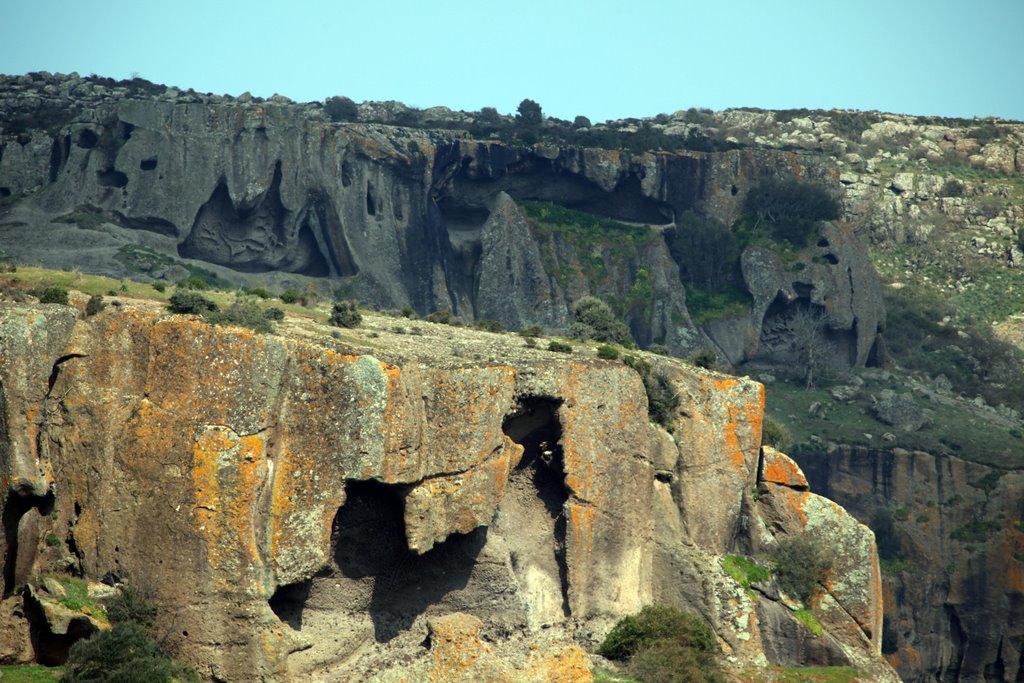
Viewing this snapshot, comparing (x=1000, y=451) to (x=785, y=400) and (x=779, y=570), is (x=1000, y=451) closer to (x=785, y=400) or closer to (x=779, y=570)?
(x=785, y=400)

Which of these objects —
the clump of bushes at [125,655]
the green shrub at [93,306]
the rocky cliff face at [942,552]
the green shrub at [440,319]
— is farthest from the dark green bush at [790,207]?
the clump of bushes at [125,655]

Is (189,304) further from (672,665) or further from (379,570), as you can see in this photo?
(672,665)

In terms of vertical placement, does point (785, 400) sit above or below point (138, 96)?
below

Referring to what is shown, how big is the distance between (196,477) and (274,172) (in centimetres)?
4285

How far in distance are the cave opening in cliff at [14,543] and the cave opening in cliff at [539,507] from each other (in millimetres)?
14681

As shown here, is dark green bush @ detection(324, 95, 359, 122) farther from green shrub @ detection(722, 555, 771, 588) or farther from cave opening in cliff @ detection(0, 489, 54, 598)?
cave opening in cliff @ detection(0, 489, 54, 598)

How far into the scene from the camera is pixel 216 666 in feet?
162

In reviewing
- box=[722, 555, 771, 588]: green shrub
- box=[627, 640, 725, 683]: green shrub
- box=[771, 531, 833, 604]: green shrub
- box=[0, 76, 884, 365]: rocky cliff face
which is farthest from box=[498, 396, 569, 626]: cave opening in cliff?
box=[0, 76, 884, 365]: rocky cliff face

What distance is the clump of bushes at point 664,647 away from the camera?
185 feet

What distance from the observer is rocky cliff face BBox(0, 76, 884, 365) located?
8844 centimetres

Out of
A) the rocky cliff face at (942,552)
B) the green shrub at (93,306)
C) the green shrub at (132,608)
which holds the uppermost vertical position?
the green shrub at (93,306)

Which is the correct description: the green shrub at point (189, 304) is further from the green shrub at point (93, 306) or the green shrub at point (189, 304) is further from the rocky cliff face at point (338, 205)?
the rocky cliff face at point (338, 205)

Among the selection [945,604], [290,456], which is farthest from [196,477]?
[945,604]

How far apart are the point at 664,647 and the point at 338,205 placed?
40334mm
